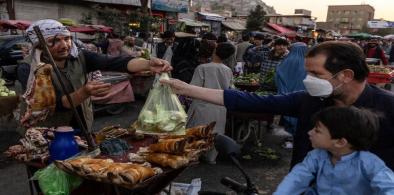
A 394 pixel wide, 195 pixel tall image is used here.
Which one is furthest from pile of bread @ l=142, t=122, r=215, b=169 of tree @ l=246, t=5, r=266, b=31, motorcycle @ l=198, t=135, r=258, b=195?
tree @ l=246, t=5, r=266, b=31

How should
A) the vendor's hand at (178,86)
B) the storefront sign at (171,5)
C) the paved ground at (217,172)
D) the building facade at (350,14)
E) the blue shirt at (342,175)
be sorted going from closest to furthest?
the blue shirt at (342,175), the vendor's hand at (178,86), the paved ground at (217,172), the storefront sign at (171,5), the building facade at (350,14)

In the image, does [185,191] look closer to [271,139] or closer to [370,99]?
[370,99]

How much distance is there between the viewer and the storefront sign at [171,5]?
29212 millimetres

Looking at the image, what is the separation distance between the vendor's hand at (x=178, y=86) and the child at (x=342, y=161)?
3.09ft

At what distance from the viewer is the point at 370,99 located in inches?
84.7

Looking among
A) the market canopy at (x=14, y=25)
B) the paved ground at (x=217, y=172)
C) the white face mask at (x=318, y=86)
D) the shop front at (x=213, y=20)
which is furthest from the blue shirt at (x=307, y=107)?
the shop front at (x=213, y=20)

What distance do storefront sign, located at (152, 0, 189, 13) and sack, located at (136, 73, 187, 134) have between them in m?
27.0

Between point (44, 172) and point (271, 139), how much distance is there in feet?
18.0

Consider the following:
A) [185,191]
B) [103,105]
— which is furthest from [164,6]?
[185,191]

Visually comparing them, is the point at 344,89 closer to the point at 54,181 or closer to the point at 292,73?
the point at 54,181

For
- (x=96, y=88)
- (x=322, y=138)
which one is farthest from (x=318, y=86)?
(x=96, y=88)

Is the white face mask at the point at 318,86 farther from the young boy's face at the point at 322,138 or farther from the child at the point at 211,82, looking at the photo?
the child at the point at 211,82

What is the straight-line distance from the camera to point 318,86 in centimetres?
214

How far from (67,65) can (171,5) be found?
1112 inches
